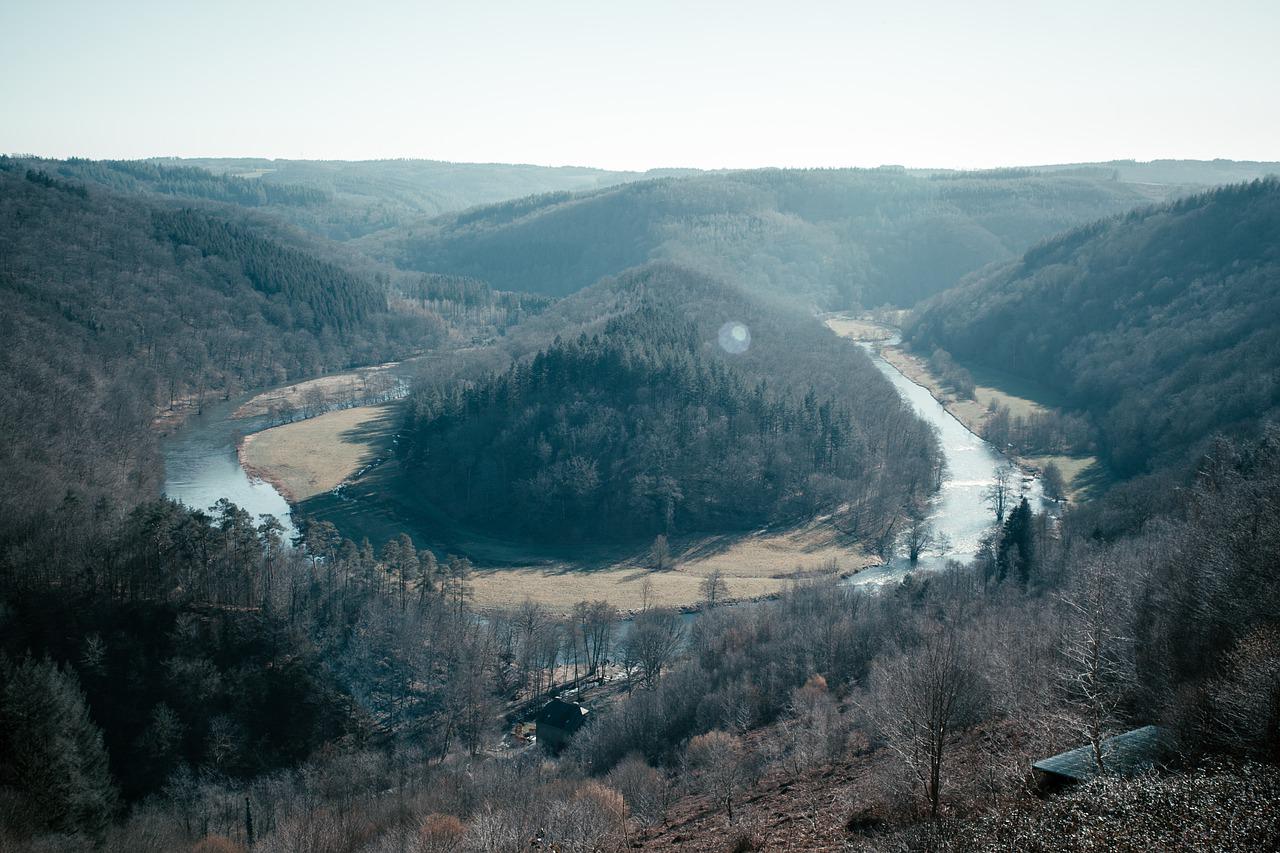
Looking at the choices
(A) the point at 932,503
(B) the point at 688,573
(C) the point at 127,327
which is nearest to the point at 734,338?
(A) the point at 932,503

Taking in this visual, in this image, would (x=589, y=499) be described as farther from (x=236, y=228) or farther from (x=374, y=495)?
(x=236, y=228)

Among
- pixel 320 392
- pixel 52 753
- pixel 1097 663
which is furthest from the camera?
pixel 320 392

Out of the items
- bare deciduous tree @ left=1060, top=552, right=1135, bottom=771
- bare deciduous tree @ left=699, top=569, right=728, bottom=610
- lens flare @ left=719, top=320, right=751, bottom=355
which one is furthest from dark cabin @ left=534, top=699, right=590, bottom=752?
lens flare @ left=719, top=320, right=751, bottom=355

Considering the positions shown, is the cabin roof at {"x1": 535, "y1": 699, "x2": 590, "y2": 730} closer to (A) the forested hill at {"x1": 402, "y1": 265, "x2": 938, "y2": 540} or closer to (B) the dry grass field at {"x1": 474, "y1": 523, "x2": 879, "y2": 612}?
(B) the dry grass field at {"x1": 474, "y1": 523, "x2": 879, "y2": 612}

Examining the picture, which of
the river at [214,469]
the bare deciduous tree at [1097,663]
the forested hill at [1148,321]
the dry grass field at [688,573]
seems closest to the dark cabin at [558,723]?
the dry grass field at [688,573]

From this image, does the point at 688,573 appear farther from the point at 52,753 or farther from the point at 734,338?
the point at 734,338

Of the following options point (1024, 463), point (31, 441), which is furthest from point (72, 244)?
point (1024, 463)

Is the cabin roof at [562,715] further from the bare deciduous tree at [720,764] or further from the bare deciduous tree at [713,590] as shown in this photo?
the bare deciduous tree at [713,590]
